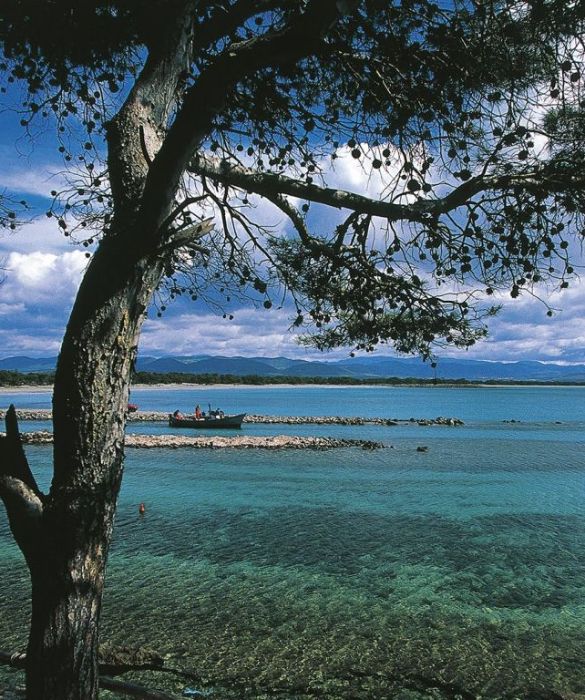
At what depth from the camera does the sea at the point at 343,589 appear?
9820 millimetres

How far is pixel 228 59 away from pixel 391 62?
313 centimetres

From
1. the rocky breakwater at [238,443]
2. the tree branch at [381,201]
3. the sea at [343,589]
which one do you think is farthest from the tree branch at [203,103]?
the rocky breakwater at [238,443]

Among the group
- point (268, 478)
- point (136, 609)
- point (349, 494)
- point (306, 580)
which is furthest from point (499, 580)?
point (268, 478)

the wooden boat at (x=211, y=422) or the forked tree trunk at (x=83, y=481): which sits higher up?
the forked tree trunk at (x=83, y=481)

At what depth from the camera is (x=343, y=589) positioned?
45.6 feet

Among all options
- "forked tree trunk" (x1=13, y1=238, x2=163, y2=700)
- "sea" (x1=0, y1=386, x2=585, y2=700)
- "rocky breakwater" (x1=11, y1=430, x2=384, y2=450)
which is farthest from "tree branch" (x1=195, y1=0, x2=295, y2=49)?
"rocky breakwater" (x1=11, y1=430, x2=384, y2=450)

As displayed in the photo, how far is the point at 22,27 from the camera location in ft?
19.1

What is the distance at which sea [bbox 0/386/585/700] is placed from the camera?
9820 mm

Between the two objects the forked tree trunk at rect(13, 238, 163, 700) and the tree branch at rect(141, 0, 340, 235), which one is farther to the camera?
the forked tree trunk at rect(13, 238, 163, 700)

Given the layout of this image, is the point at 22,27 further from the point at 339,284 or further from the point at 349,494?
the point at 349,494

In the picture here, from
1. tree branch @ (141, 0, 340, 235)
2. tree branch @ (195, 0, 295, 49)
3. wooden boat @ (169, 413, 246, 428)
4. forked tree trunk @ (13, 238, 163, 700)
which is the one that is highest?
tree branch @ (195, 0, 295, 49)

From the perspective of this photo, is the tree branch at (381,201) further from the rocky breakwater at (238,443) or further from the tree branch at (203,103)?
the rocky breakwater at (238,443)

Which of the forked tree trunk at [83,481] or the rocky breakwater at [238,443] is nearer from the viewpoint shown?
the forked tree trunk at [83,481]

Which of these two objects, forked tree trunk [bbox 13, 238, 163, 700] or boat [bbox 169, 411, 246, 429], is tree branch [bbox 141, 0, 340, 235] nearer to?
forked tree trunk [bbox 13, 238, 163, 700]
